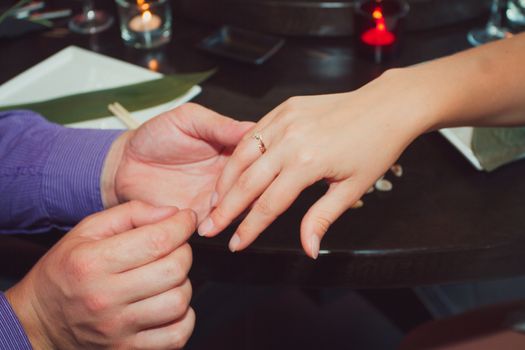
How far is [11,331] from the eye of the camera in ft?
2.89

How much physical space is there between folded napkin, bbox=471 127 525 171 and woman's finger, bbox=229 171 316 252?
387 millimetres

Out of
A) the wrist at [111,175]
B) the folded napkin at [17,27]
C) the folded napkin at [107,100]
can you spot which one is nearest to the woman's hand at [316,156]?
the wrist at [111,175]

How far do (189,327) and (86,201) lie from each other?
38cm

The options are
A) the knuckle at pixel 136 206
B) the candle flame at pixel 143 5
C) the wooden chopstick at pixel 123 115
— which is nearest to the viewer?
the knuckle at pixel 136 206

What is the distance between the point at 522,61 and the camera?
101cm

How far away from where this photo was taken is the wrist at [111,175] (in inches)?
43.6

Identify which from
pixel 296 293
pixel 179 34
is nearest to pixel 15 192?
pixel 179 34

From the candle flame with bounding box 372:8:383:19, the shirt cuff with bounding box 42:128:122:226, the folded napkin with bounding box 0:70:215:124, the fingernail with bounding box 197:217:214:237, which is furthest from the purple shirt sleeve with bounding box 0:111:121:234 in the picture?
the candle flame with bounding box 372:8:383:19

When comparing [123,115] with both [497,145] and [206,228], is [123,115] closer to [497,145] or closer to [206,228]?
[206,228]

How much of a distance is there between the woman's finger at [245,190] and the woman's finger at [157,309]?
0.11 m

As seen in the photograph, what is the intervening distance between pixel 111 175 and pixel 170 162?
0.12 m

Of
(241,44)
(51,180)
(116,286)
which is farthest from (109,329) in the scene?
(241,44)

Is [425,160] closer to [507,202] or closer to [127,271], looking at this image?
[507,202]

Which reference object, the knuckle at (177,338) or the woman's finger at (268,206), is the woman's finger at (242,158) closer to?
the woman's finger at (268,206)
